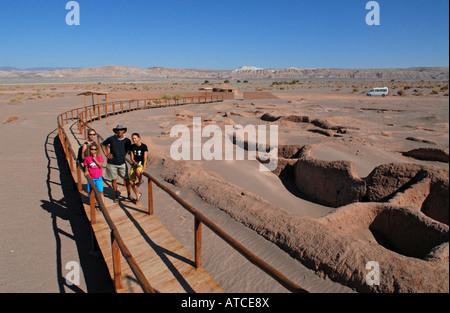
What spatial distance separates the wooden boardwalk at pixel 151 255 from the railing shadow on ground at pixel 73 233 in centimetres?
62

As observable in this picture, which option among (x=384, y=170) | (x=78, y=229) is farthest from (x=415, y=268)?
(x=78, y=229)

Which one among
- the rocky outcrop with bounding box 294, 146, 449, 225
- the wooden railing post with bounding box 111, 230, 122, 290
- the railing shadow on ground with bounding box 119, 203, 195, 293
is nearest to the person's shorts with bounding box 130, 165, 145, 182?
the railing shadow on ground with bounding box 119, 203, 195, 293

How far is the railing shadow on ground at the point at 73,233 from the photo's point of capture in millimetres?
4887

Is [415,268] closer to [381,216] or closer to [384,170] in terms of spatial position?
[381,216]

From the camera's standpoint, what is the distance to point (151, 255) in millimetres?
4672

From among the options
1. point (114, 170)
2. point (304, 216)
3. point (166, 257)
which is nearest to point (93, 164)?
point (114, 170)

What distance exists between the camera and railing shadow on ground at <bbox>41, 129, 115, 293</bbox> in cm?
489

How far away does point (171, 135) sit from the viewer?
16688mm

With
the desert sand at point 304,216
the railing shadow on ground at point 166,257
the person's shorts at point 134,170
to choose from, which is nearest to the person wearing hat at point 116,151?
the person's shorts at point 134,170

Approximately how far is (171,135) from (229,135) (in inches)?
135

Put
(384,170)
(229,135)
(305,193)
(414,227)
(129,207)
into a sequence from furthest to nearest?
1. (229,135)
2. (305,193)
3. (384,170)
4. (129,207)
5. (414,227)

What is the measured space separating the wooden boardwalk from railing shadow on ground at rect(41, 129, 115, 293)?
0.62m

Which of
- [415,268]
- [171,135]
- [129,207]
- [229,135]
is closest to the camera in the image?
[415,268]

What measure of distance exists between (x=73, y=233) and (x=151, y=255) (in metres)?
2.77
